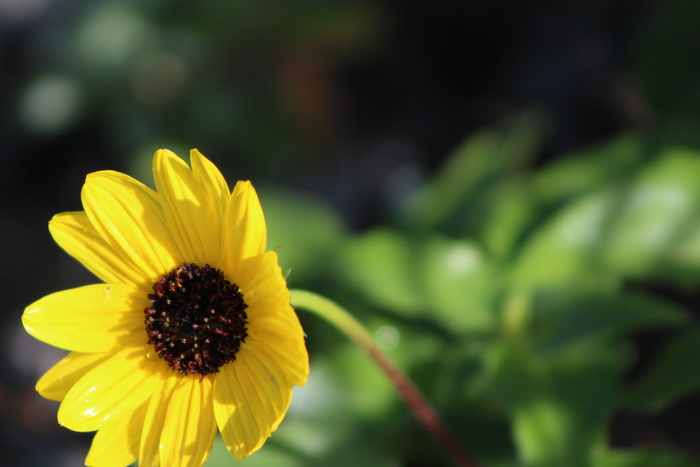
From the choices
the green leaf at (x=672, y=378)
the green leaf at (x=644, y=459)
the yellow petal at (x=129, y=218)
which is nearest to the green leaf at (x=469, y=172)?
the green leaf at (x=672, y=378)

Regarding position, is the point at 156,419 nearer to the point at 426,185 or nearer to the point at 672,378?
the point at 672,378

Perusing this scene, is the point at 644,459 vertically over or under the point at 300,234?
under

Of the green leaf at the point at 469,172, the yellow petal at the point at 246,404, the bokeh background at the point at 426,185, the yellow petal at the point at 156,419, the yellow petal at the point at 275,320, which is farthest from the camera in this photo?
the green leaf at the point at 469,172

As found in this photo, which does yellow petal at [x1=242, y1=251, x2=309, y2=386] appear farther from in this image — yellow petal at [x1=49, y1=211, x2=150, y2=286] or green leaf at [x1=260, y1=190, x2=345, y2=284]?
green leaf at [x1=260, y1=190, x2=345, y2=284]

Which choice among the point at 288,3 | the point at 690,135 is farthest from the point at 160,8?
the point at 690,135

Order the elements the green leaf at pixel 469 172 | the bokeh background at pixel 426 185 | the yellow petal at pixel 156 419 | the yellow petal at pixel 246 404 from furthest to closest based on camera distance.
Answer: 1. the green leaf at pixel 469 172
2. the bokeh background at pixel 426 185
3. the yellow petal at pixel 156 419
4. the yellow petal at pixel 246 404

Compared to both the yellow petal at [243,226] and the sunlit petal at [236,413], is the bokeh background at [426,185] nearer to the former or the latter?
the sunlit petal at [236,413]

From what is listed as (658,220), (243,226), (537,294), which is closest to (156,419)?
(243,226)
